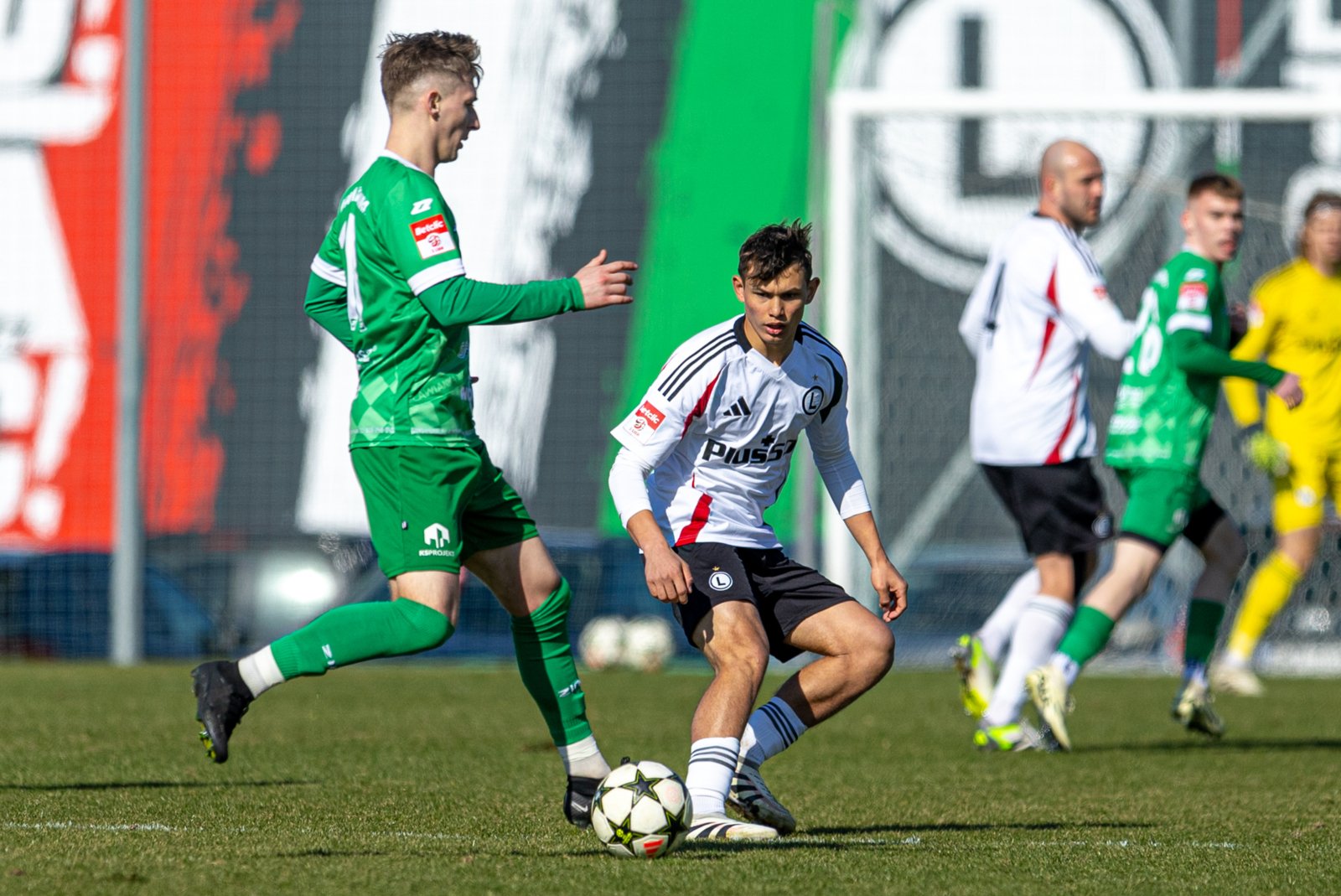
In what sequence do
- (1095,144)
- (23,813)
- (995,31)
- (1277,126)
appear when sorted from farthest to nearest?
(995,31) → (1277,126) → (1095,144) → (23,813)

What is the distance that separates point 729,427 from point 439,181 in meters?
10.2

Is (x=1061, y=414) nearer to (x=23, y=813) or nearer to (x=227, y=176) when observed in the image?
(x=23, y=813)

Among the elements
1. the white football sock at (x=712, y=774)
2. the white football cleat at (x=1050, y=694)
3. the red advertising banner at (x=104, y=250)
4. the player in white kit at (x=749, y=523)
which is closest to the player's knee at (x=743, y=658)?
the player in white kit at (x=749, y=523)

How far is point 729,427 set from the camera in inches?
186

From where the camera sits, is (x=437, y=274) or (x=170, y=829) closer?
(x=437, y=274)

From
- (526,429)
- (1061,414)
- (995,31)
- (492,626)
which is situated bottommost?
(492,626)

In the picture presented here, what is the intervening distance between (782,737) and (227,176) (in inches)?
505

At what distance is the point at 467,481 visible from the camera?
15.0 feet

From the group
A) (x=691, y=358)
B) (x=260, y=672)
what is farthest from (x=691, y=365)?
(x=260, y=672)

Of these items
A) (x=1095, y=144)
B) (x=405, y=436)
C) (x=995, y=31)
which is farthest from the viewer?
(x=995, y=31)

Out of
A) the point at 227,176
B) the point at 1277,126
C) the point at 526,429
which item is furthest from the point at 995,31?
the point at 227,176

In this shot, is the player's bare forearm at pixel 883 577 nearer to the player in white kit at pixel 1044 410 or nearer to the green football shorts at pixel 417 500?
the green football shorts at pixel 417 500

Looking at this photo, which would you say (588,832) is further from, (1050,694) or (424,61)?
(1050,694)

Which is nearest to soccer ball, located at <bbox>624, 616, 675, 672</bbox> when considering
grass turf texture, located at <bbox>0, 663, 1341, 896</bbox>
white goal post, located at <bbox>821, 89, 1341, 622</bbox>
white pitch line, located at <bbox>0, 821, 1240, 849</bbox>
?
white goal post, located at <bbox>821, 89, 1341, 622</bbox>
